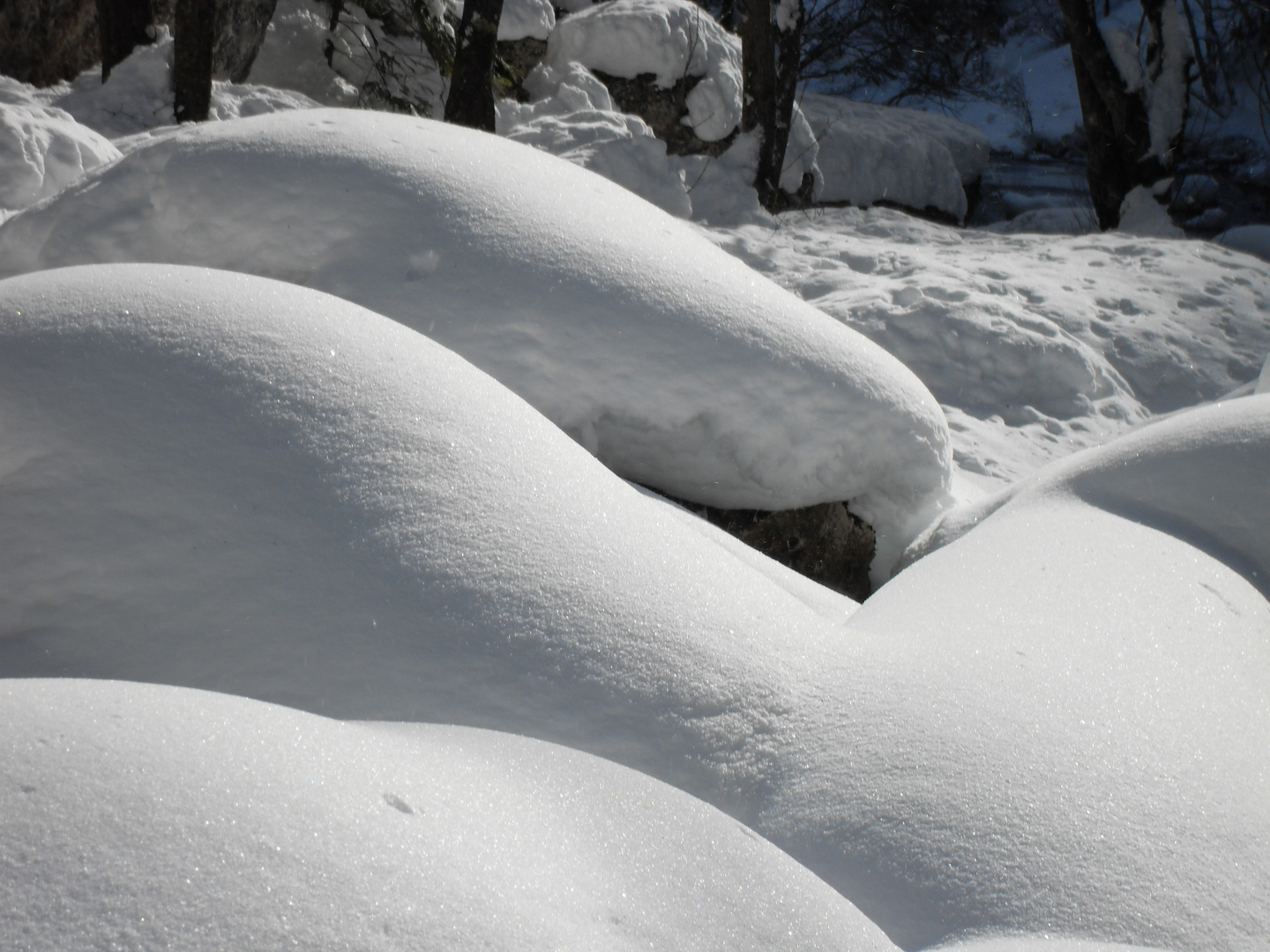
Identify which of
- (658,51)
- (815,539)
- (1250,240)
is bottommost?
(815,539)

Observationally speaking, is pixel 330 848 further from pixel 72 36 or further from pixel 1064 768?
pixel 72 36

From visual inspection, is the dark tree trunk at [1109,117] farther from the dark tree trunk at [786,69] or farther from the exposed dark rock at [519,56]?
the exposed dark rock at [519,56]

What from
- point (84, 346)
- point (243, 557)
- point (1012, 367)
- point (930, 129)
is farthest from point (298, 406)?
point (930, 129)

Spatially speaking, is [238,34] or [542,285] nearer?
[542,285]

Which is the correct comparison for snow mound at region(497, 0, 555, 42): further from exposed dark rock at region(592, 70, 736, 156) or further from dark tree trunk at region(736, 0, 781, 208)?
dark tree trunk at region(736, 0, 781, 208)

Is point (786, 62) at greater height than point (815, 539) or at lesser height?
greater

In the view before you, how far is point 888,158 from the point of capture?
9.52 metres

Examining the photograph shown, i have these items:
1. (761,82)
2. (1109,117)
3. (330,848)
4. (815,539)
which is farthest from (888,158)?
(330,848)

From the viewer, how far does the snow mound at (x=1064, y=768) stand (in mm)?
1107

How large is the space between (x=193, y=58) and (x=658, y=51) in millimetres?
3025

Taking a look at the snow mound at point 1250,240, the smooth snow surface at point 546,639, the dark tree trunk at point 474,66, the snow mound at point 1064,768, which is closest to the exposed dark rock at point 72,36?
the dark tree trunk at point 474,66

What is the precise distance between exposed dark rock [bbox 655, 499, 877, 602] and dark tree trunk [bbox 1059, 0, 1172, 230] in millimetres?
5641

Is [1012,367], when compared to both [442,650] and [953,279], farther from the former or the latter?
[442,650]

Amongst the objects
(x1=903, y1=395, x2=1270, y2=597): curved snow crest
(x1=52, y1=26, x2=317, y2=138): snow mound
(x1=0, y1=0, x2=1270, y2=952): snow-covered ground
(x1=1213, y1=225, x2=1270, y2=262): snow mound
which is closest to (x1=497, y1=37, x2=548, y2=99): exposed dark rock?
(x1=52, y1=26, x2=317, y2=138): snow mound
